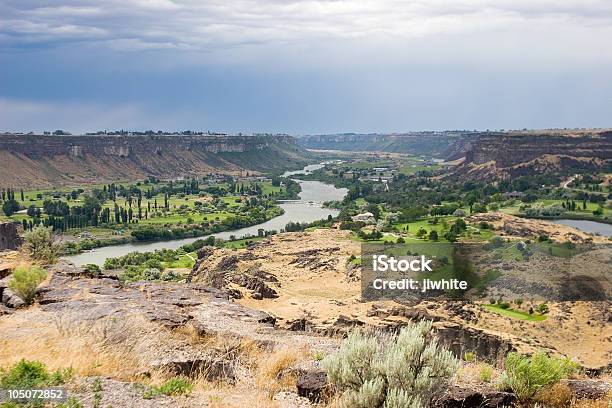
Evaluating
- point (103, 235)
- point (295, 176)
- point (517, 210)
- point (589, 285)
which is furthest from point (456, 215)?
point (295, 176)

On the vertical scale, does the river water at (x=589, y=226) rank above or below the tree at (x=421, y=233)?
below

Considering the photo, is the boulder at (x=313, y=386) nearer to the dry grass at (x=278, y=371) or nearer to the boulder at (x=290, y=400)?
the boulder at (x=290, y=400)

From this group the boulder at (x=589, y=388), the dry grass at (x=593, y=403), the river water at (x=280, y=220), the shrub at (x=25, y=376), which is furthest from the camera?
the river water at (x=280, y=220)

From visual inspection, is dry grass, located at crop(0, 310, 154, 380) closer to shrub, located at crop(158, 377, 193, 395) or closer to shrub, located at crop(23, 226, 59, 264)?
shrub, located at crop(158, 377, 193, 395)

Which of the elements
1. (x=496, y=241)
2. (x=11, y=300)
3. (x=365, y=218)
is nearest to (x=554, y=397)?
(x=11, y=300)

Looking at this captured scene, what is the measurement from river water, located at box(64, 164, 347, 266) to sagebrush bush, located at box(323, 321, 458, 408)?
38809 mm

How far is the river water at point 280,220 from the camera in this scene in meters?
69.9

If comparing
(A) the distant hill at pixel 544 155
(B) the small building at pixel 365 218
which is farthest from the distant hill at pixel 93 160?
(A) the distant hill at pixel 544 155

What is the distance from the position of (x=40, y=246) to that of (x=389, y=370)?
17.6 metres

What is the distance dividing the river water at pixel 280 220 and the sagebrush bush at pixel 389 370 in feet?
127

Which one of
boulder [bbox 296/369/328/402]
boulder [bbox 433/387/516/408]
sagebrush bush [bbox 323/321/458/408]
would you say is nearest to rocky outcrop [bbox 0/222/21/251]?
boulder [bbox 296/369/328/402]

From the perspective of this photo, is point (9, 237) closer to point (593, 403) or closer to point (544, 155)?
point (593, 403)

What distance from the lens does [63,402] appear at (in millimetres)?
7375

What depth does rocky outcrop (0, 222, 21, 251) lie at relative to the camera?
3969 cm
